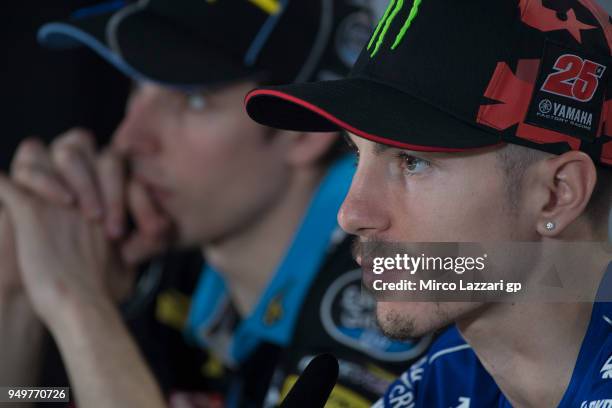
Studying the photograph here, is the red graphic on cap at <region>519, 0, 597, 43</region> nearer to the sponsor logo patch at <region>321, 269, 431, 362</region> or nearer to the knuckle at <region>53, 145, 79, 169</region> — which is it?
the sponsor logo patch at <region>321, 269, 431, 362</region>

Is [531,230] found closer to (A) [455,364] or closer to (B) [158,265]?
(A) [455,364]

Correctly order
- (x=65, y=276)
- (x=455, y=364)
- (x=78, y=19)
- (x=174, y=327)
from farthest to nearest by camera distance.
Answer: (x=174, y=327)
(x=78, y=19)
(x=65, y=276)
(x=455, y=364)

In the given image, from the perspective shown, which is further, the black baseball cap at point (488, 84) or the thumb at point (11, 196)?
the thumb at point (11, 196)

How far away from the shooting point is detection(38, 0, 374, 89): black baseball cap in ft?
4.31

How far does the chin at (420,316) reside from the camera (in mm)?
782

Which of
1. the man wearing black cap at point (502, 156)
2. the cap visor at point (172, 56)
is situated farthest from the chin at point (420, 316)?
the cap visor at point (172, 56)

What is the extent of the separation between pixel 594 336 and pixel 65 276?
76 centimetres

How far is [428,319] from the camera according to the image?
2.57 ft

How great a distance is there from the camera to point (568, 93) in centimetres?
77

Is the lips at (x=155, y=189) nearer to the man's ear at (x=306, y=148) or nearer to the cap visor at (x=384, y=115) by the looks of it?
the man's ear at (x=306, y=148)

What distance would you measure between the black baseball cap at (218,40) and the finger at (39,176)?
0.19m

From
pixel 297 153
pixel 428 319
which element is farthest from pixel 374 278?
pixel 297 153

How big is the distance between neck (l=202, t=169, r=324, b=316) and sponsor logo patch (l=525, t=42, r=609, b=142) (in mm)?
678

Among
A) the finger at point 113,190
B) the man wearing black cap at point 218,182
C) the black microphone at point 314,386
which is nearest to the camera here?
the black microphone at point 314,386
